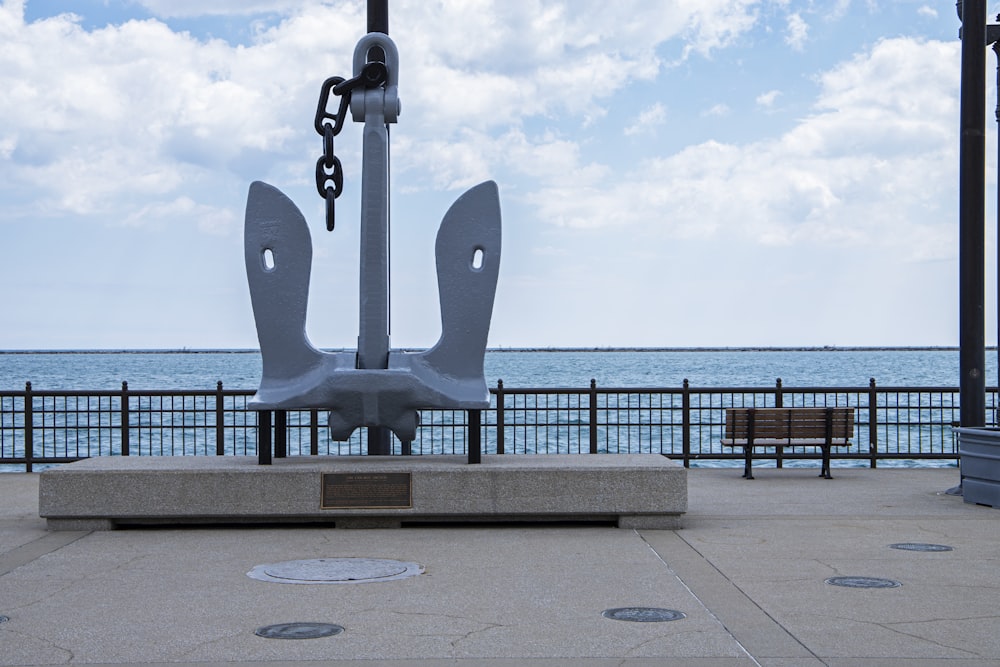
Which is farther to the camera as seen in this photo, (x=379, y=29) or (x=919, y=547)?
(x=379, y=29)

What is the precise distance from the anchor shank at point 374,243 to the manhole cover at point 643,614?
4.59m

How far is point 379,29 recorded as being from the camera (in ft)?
40.1

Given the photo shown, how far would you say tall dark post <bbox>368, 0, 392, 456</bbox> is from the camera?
12062mm

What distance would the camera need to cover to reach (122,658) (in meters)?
5.70

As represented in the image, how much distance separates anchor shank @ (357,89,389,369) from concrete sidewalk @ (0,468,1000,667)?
5.68 ft

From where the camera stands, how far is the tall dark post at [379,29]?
39.6 ft

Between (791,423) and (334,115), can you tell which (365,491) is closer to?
(334,115)

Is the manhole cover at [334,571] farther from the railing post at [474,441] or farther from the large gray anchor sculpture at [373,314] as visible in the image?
the large gray anchor sculpture at [373,314]

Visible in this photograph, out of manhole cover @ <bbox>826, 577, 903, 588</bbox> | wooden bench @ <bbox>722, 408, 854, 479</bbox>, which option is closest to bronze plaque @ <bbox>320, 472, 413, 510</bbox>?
manhole cover @ <bbox>826, 577, 903, 588</bbox>

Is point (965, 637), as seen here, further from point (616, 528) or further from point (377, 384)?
point (377, 384)

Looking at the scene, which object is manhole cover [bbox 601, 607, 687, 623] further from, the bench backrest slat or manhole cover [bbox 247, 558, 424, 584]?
the bench backrest slat

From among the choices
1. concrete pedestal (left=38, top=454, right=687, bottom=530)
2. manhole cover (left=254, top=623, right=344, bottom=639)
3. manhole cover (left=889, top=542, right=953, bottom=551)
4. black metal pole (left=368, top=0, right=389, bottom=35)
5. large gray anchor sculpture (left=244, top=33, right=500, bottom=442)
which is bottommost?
manhole cover (left=889, top=542, right=953, bottom=551)

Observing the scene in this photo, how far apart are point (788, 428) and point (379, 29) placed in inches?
261

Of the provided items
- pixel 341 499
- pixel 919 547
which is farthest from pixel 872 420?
pixel 341 499
